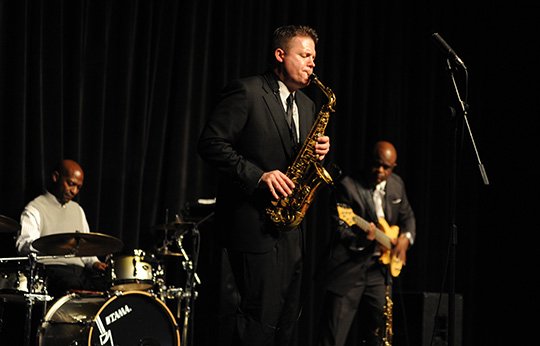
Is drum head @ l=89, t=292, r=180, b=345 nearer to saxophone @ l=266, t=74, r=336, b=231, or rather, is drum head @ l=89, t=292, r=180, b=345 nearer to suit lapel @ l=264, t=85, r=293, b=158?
saxophone @ l=266, t=74, r=336, b=231

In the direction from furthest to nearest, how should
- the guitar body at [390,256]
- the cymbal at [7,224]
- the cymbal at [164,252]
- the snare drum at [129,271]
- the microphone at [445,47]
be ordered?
the guitar body at [390,256], the cymbal at [164,252], the snare drum at [129,271], the cymbal at [7,224], the microphone at [445,47]

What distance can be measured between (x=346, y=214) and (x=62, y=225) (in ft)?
6.49

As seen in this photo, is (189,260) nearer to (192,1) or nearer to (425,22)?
(192,1)

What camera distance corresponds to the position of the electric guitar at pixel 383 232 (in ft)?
18.0

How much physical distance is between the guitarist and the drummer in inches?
63.9

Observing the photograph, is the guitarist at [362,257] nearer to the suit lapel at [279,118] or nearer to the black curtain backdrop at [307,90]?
the black curtain backdrop at [307,90]

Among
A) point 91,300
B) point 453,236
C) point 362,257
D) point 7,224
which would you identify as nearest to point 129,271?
point 91,300

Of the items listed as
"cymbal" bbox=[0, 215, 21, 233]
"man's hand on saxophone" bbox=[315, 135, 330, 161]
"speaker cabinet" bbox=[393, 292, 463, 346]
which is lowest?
"speaker cabinet" bbox=[393, 292, 463, 346]

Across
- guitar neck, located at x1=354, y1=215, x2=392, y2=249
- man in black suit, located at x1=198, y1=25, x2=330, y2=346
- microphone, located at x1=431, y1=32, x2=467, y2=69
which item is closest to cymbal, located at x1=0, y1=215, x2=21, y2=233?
man in black suit, located at x1=198, y1=25, x2=330, y2=346

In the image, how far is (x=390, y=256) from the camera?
18.9 feet

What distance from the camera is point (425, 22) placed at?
24.6ft

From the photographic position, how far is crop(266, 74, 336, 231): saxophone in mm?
3374

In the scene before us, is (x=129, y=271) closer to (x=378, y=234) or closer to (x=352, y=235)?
(x=352, y=235)

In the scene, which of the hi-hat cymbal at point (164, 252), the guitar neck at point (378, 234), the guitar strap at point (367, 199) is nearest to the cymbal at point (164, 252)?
the hi-hat cymbal at point (164, 252)
